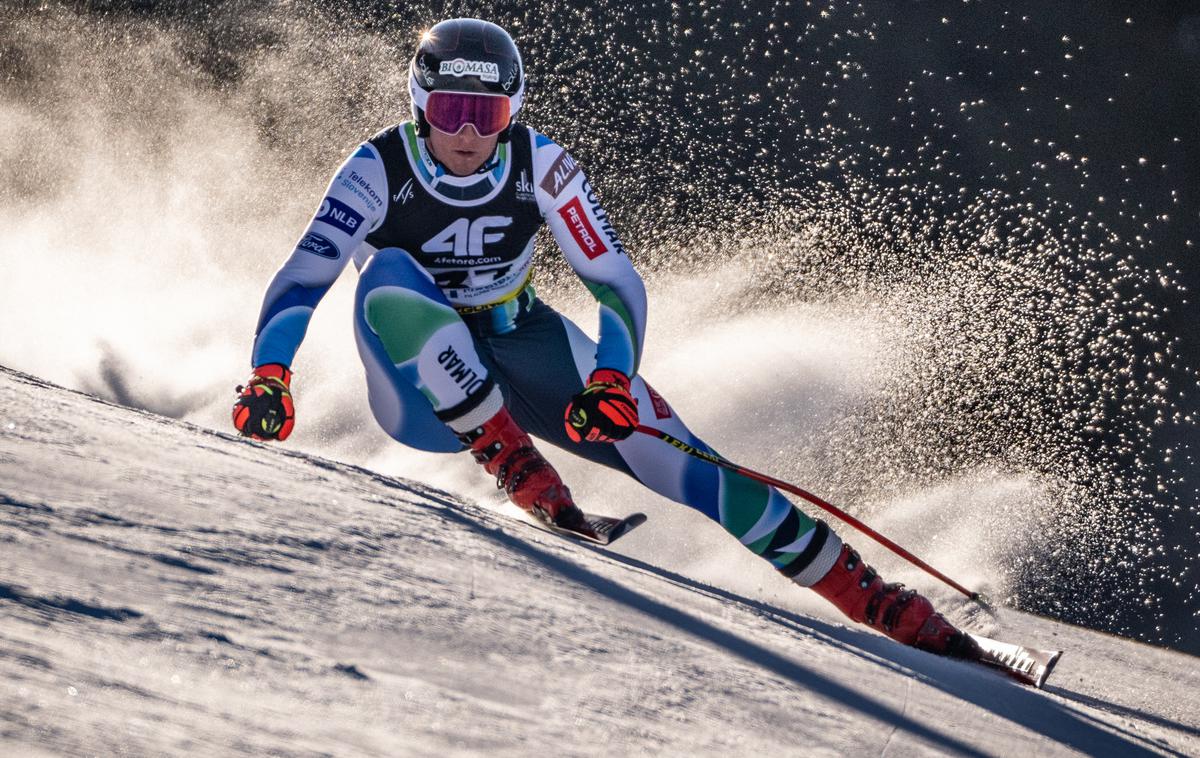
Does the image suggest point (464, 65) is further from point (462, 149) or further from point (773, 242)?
point (773, 242)

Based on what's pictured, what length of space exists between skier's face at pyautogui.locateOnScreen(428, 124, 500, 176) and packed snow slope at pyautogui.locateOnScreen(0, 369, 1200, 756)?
41.8 inches

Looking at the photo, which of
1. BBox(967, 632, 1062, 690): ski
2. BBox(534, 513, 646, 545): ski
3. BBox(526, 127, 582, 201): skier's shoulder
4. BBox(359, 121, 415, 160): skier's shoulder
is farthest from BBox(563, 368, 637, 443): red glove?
BBox(967, 632, 1062, 690): ski

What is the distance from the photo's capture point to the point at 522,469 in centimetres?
311

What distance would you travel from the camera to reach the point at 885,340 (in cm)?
675

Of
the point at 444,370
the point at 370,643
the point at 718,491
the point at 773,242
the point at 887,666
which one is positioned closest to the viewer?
the point at 370,643

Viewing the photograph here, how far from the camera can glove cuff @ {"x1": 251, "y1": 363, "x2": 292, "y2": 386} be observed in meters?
2.85

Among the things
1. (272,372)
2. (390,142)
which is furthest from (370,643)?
(390,142)

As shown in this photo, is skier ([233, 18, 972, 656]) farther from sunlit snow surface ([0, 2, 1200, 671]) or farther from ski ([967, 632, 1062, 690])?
sunlit snow surface ([0, 2, 1200, 671])

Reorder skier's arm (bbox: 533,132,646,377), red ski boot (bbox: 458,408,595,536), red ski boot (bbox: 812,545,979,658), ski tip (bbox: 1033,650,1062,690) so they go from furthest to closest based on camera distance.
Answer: skier's arm (bbox: 533,132,646,377)
red ski boot (bbox: 458,408,595,536)
red ski boot (bbox: 812,545,979,658)
ski tip (bbox: 1033,650,1062,690)

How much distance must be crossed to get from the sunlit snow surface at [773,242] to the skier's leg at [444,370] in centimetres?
180

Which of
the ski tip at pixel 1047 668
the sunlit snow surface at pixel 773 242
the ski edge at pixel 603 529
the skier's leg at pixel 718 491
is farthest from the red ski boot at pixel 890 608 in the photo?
the sunlit snow surface at pixel 773 242

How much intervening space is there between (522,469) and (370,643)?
5.60ft

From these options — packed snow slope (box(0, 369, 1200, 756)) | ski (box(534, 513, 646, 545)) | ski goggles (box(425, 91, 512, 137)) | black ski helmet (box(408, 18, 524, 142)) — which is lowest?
packed snow slope (box(0, 369, 1200, 756))

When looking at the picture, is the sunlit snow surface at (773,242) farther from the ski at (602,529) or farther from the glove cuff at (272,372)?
the glove cuff at (272,372)
